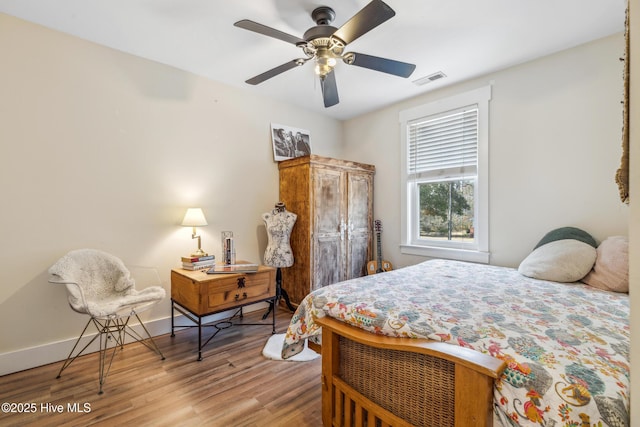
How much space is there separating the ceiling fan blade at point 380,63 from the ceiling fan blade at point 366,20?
0.51 feet

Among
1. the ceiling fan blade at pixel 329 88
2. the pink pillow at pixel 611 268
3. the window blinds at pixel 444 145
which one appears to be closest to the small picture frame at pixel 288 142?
the ceiling fan blade at pixel 329 88

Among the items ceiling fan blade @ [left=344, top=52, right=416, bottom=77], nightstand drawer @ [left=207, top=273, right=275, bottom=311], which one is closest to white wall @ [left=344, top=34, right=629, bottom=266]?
ceiling fan blade @ [left=344, top=52, right=416, bottom=77]

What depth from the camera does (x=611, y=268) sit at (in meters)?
2.00

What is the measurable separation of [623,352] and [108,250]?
335cm

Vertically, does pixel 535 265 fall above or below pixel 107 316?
above

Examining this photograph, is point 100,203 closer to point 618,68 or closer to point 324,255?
point 324,255

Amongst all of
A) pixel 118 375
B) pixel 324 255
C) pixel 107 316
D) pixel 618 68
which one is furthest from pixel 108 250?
pixel 618 68

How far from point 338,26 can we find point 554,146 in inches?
87.1

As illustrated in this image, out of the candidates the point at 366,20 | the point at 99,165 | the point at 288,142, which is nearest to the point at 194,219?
the point at 99,165

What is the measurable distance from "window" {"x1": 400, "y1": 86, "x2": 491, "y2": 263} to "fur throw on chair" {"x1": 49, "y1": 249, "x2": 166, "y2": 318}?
295 cm

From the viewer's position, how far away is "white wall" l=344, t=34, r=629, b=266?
2385 mm

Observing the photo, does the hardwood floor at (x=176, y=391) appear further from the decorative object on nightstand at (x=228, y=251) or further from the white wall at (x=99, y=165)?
the decorative object on nightstand at (x=228, y=251)

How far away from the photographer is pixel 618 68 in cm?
235

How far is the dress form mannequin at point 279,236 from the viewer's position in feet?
10.8
